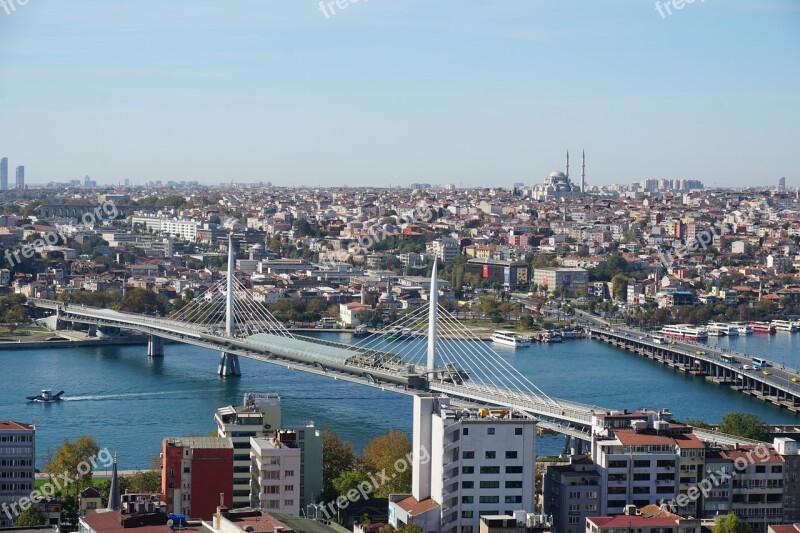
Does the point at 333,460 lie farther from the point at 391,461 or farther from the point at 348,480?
the point at 348,480

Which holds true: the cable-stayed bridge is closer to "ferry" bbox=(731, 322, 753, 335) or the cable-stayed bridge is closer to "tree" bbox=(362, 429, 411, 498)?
"tree" bbox=(362, 429, 411, 498)

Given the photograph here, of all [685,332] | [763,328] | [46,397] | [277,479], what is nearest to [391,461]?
[277,479]

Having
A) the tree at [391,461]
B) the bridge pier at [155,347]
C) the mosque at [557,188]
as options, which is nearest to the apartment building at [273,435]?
the tree at [391,461]

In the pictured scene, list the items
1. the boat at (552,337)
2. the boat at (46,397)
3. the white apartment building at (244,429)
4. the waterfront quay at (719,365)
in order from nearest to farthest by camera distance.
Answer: the white apartment building at (244,429), the boat at (46,397), the waterfront quay at (719,365), the boat at (552,337)

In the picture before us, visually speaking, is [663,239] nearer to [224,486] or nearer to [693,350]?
[693,350]

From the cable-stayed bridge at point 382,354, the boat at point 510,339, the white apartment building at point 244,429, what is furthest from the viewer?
the boat at point 510,339

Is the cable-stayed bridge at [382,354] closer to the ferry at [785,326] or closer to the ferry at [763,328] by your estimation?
the ferry at [763,328]
